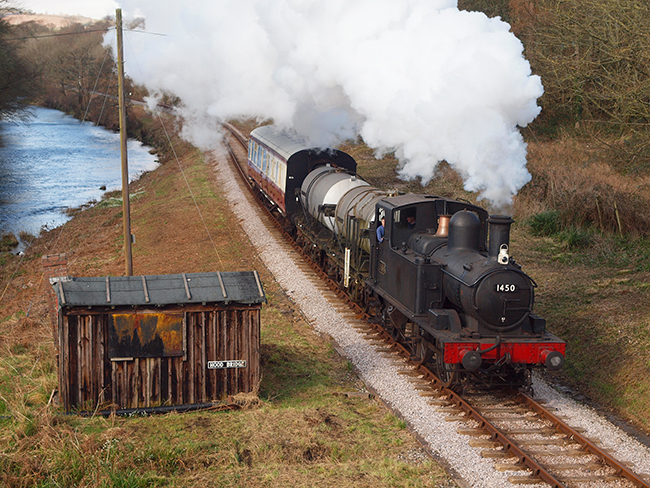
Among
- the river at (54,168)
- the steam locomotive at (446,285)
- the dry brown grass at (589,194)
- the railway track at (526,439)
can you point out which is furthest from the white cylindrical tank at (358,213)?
the river at (54,168)

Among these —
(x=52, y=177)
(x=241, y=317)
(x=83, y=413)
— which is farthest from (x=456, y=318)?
(x=52, y=177)

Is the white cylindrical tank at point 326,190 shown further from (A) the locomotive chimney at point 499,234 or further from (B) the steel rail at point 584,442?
(B) the steel rail at point 584,442

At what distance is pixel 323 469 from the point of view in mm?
8039

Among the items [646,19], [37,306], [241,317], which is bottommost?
[37,306]

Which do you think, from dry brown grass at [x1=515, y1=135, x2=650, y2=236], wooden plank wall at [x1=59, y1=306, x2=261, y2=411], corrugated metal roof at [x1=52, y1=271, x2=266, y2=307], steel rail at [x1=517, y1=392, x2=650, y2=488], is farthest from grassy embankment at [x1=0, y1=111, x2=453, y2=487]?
dry brown grass at [x1=515, y1=135, x2=650, y2=236]

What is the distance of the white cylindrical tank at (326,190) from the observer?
675 inches

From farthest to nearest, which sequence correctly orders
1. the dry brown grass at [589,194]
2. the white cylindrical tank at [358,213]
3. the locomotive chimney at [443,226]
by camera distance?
1. the dry brown grass at [589,194]
2. the white cylindrical tank at [358,213]
3. the locomotive chimney at [443,226]

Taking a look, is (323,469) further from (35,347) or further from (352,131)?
(352,131)

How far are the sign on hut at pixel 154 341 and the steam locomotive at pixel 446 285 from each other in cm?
296

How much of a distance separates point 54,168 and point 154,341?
36907 millimetres

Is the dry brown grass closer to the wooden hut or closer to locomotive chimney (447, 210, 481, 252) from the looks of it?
locomotive chimney (447, 210, 481, 252)

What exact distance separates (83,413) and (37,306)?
910 centimetres

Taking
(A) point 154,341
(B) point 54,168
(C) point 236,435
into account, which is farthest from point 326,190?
(B) point 54,168

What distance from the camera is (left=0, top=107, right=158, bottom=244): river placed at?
3259cm
